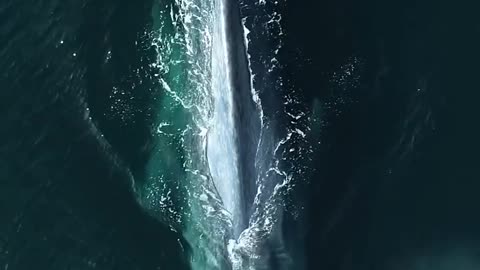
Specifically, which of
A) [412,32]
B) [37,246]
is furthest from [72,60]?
[412,32]

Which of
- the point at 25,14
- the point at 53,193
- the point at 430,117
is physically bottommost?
the point at 53,193

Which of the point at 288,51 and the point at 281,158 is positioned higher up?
the point at 288,51

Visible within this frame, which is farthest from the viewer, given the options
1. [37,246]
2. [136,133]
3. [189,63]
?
[189,63]

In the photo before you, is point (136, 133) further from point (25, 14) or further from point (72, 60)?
point (25, 14)

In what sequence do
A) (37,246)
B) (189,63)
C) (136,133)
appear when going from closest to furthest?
(37,246) → (136,133) → (189,63)

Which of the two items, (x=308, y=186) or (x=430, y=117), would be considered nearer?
(x=308, y=186)

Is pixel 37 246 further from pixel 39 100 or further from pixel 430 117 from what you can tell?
pixel 430 117
